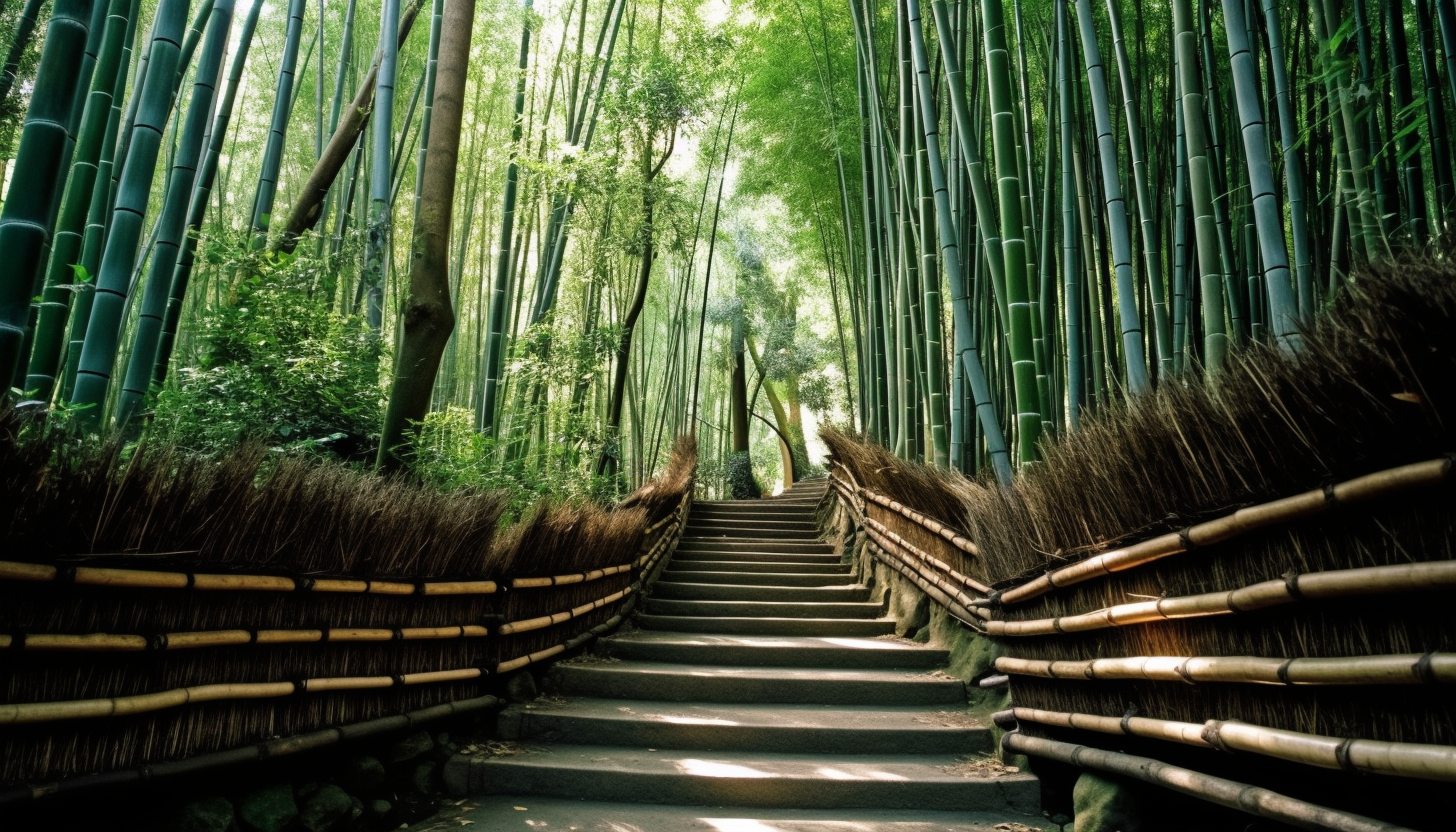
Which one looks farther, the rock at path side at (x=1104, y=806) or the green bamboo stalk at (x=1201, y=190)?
the green bamboo stalk at (x=1201, y=190)

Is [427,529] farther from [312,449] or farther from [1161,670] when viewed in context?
[1161,670]

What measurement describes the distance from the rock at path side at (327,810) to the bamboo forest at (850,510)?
1 cm

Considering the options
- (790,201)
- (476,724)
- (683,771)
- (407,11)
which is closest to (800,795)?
(683,771)

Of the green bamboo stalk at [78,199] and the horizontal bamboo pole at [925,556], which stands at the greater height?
the green bamboo stalk at [78,199]

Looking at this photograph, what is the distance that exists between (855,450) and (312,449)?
3.03m

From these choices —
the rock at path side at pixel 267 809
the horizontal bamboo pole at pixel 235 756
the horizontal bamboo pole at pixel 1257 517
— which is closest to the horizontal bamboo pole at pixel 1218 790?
the horizontal bamboo pole at pixel 1257 517

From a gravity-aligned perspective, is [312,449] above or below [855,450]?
below

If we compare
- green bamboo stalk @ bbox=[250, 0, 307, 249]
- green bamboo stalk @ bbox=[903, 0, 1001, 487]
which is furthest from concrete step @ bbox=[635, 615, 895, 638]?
green bamboo stalk @ bbox=[250, 0, 307, 249]

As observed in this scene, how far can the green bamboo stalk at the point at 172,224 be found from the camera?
251 cm

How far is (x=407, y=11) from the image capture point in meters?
4.93

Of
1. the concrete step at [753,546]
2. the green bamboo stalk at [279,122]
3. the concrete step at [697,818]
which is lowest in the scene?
the concrete step at [697,818]

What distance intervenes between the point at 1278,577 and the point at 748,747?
185cm

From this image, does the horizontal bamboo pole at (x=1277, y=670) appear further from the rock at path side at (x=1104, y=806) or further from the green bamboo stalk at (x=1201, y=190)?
the green bamboo stalk at (x=1201, y=190)

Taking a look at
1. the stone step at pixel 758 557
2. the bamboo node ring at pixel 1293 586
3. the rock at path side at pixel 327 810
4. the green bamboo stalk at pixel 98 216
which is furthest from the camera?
the stone step at pixel 758 557
